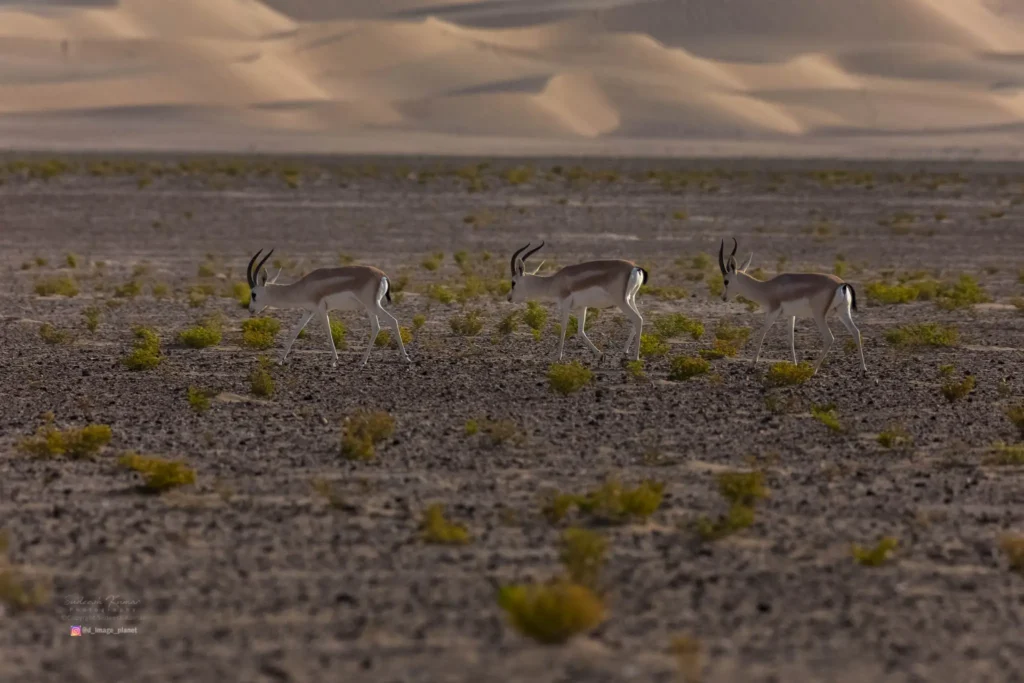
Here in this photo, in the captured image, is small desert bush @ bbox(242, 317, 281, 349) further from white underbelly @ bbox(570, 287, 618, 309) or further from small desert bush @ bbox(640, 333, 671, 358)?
small desert bush @ bbox(640, 333, 671, 358)

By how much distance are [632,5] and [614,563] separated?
440 feet

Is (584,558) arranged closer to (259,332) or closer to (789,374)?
(789,374)

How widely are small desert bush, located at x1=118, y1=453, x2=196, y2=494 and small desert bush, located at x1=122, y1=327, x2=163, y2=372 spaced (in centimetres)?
472

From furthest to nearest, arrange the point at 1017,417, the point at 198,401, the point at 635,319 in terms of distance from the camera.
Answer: the point at 635,319 < the point at 198,401 < the point at 1017,417

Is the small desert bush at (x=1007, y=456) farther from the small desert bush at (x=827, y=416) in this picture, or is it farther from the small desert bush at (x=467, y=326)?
the small desert bush at (x=467, y=326)

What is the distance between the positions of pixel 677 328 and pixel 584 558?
9841 mm

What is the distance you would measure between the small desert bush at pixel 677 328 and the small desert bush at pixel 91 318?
20.6 feet

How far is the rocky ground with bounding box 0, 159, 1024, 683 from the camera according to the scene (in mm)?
6559

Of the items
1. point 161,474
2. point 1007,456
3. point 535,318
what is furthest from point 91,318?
point 1007,456

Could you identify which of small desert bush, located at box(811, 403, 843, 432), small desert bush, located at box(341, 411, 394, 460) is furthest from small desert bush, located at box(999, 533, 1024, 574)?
small desert bush, located at box(341, 411, 394, 460)

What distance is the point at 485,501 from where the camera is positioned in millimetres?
9070

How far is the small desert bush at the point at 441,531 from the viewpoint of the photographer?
26.4 ft

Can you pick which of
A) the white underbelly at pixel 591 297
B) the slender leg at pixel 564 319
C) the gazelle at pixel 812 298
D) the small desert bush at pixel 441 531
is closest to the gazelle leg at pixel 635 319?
the white underbelly at pixel 591 297

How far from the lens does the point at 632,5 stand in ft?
452
